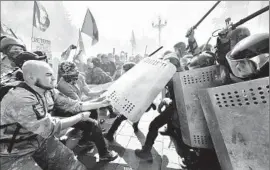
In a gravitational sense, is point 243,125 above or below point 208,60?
Result: below

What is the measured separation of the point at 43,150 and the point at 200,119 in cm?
202

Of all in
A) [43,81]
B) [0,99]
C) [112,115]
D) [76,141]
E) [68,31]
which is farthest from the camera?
[68,31]

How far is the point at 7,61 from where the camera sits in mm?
3691

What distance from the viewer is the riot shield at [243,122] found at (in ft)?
3.97

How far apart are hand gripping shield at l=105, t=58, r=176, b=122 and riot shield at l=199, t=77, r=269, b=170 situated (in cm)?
61

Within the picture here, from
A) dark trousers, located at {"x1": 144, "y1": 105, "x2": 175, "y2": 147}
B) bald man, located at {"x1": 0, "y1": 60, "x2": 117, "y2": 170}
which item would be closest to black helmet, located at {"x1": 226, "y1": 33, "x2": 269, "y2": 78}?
dark trousers, located at {"x1": 144, "y1": 105, "x2": 175, "y2": 147}

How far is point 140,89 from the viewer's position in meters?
1.92

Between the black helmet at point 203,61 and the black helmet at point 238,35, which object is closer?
the black helmet at point 203,61

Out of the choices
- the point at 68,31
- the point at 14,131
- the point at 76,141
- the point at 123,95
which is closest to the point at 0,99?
the point at 14,131

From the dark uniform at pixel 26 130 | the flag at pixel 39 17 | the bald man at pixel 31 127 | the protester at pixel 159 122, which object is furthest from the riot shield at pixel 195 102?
the flag at pixel 39 17

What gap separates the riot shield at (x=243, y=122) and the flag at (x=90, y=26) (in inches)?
351

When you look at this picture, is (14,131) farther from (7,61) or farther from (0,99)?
(7,61)

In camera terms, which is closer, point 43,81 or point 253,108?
point 253,108

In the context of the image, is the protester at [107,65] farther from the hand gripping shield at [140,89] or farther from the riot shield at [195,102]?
the riot shield at [195,102]
